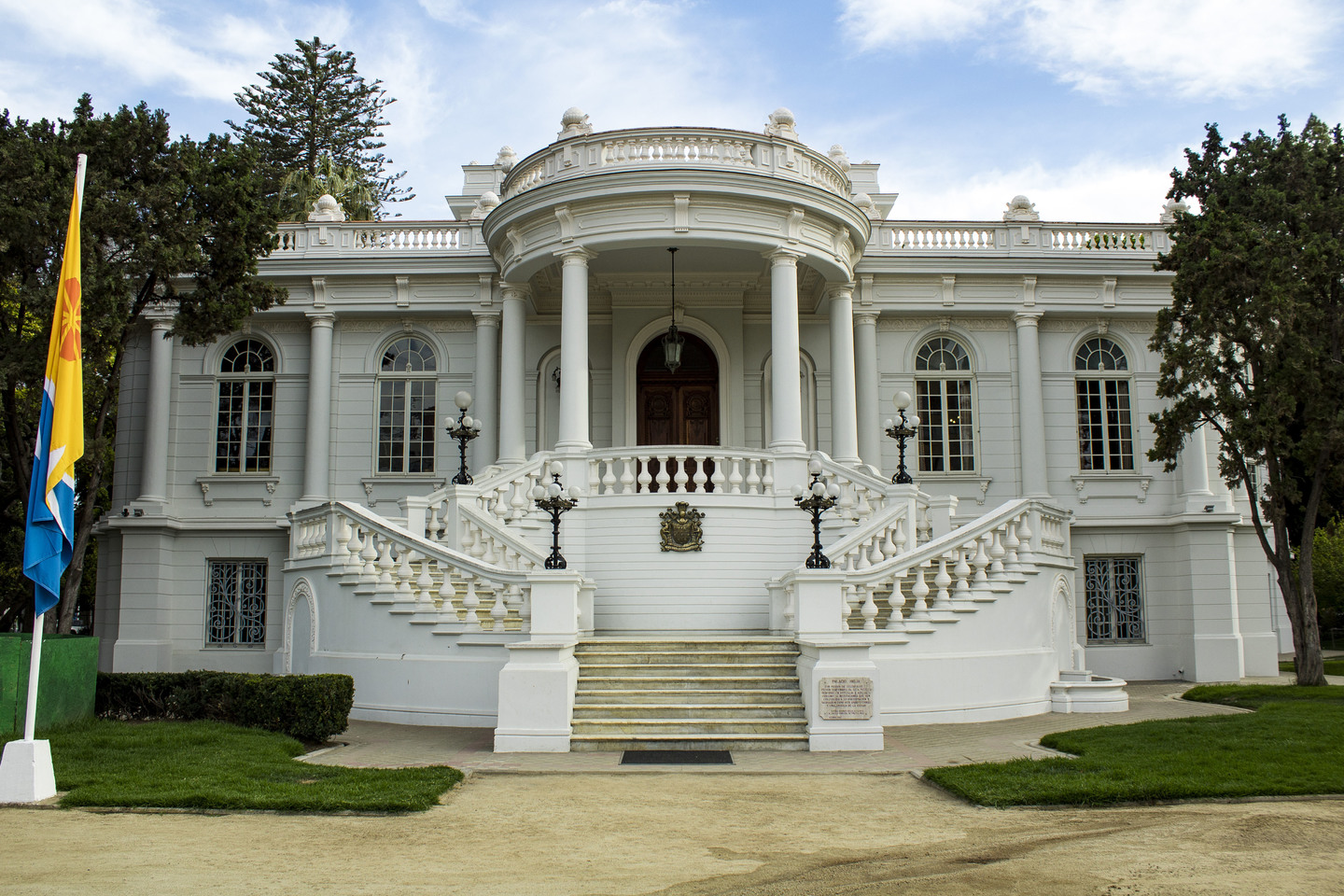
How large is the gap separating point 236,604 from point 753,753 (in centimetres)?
1326

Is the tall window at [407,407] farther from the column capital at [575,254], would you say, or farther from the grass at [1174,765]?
the grass at [1174,765]

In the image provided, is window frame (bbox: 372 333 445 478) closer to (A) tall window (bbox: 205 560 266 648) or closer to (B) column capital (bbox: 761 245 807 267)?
(A) tall window (bbox: 205 560 266 648)

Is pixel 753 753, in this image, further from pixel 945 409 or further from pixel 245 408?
pixel 245 408

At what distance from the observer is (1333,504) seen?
85.0 ft

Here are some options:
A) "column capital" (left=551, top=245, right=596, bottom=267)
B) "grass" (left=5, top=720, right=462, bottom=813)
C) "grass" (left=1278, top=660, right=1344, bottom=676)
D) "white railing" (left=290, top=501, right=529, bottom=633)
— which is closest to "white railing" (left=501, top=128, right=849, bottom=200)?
"column capital" (left=551, top=245, right=596, bottom=267)

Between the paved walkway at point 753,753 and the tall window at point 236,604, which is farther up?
the tall window at point 236,604

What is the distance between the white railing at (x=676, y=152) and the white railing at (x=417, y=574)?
20.8ft

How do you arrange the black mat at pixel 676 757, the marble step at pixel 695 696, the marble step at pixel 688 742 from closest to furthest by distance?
the black mat at pixel 676 757
the marble step at pixel 688 742
the marble step at pixel 695 696

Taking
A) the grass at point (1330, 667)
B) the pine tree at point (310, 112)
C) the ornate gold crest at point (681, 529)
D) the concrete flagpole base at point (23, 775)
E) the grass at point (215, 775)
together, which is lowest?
the grass at point (1330, 667)

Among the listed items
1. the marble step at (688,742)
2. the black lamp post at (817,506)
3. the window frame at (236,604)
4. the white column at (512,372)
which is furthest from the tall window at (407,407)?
the marble step at (688,742)

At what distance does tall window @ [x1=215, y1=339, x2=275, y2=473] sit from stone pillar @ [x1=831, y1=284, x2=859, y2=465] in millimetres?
10995

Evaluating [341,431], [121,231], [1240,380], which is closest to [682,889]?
[121,231]

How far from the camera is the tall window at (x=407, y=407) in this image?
2106cm

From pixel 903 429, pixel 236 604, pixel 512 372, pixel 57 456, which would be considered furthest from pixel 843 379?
pixel 57 456
